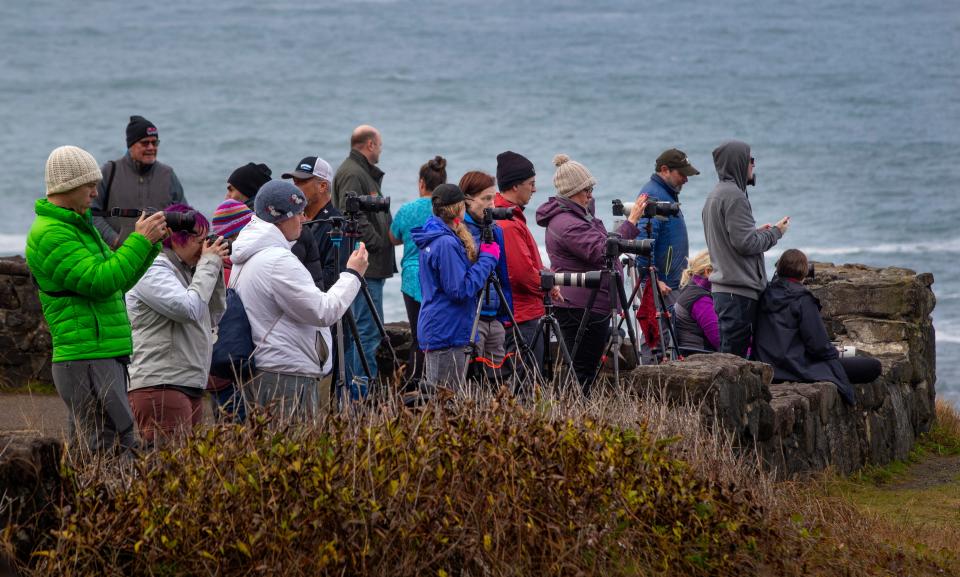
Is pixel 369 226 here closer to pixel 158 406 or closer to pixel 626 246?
pixel 626 246

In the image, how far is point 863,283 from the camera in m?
10.6

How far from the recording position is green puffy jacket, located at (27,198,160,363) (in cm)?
514

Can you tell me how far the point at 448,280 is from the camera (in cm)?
668

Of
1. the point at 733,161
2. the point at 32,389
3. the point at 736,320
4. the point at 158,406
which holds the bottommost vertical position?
the point at 32,389

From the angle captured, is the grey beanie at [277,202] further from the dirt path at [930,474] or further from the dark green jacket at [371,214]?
the dirt path at [930,474]

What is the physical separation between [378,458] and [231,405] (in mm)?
1596

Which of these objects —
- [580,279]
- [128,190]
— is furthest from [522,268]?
[128,190]

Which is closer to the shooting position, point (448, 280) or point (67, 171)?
point (67, 171)

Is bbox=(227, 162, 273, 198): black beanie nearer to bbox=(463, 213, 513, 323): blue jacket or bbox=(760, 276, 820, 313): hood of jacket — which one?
bbox=(463, 213, 513, 323): blue jacket

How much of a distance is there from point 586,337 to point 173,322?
3.06 m

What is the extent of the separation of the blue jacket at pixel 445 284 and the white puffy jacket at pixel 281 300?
0.97m

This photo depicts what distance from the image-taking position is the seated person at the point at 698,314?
879 cm

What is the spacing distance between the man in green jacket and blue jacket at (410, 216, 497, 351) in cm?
176

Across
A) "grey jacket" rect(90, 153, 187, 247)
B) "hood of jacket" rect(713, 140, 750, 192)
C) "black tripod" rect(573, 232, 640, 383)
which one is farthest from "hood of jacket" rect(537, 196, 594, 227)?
"grey jacket" rect(90, 153, 187, 247)
